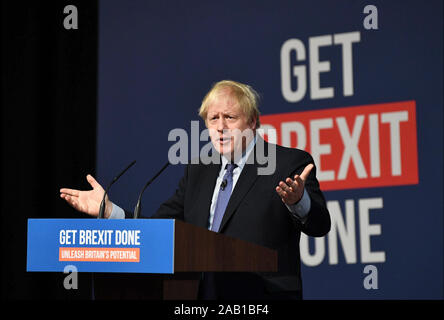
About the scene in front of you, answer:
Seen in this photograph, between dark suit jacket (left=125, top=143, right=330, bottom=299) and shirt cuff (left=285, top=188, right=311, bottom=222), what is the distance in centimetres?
2

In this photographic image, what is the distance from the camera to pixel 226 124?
2762 millimetres

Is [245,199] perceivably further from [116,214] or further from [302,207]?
[116,214]

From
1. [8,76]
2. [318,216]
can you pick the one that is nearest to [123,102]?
[8,76]

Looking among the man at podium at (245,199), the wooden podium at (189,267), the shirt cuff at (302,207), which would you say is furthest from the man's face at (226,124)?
the wooden podium at (189,267)

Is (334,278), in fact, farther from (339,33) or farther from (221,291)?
(221,291)

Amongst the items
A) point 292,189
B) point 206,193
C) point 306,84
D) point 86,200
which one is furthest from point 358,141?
point 86,200

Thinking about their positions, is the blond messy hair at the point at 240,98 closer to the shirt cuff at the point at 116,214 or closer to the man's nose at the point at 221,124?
the man's nose at the point at 221,124

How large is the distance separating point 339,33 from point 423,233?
1352mm

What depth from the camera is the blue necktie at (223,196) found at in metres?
2.62

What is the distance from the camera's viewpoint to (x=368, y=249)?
4.04 m

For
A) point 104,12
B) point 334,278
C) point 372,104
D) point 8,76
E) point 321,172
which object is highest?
point 104,12

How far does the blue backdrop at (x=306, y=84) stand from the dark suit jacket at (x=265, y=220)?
1500mm

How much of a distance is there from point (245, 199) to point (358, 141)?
69.0 inches

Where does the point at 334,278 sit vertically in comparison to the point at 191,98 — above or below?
below
